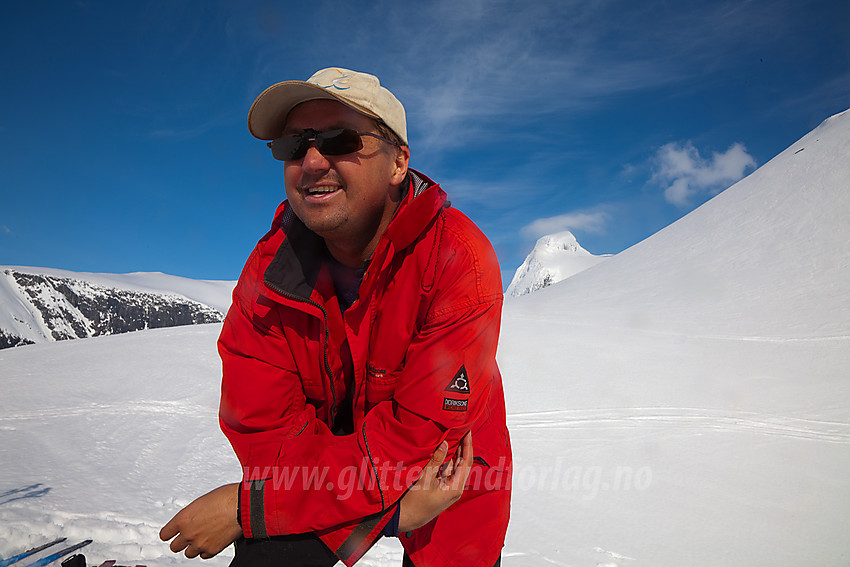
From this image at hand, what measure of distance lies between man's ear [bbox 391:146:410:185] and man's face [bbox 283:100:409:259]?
5 cm

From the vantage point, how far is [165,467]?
14.4ft

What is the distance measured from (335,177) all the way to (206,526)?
1.17m

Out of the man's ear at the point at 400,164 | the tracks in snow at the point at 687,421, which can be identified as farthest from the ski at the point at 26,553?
the tracks in snow at the point at 687,421

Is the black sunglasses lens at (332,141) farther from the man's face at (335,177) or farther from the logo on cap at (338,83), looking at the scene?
the logo on cap at (338,83)

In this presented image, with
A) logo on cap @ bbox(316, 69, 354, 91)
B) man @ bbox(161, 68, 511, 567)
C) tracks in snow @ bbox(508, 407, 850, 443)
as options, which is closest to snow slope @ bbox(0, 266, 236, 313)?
tracks in snow @ bbox(508, 407, 850, 443)

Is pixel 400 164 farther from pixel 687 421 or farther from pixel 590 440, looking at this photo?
pixel 687 421

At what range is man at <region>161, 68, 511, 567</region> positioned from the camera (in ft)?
4.72

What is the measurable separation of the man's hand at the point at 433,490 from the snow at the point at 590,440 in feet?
5.73

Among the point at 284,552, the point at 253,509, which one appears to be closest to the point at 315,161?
the point at 253,509

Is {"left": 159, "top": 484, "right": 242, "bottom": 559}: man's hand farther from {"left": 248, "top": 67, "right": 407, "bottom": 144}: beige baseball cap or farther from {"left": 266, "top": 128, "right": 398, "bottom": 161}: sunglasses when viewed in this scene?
{"left": 248, "top": 67, "right": 407, "bottom": 144}: beige baseball cap

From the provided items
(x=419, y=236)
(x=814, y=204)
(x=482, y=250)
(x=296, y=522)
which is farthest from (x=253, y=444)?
(x=814, y=204)

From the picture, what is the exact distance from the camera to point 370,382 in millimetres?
1765

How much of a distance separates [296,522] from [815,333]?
13.7 meters

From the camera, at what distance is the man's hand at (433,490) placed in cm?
149
